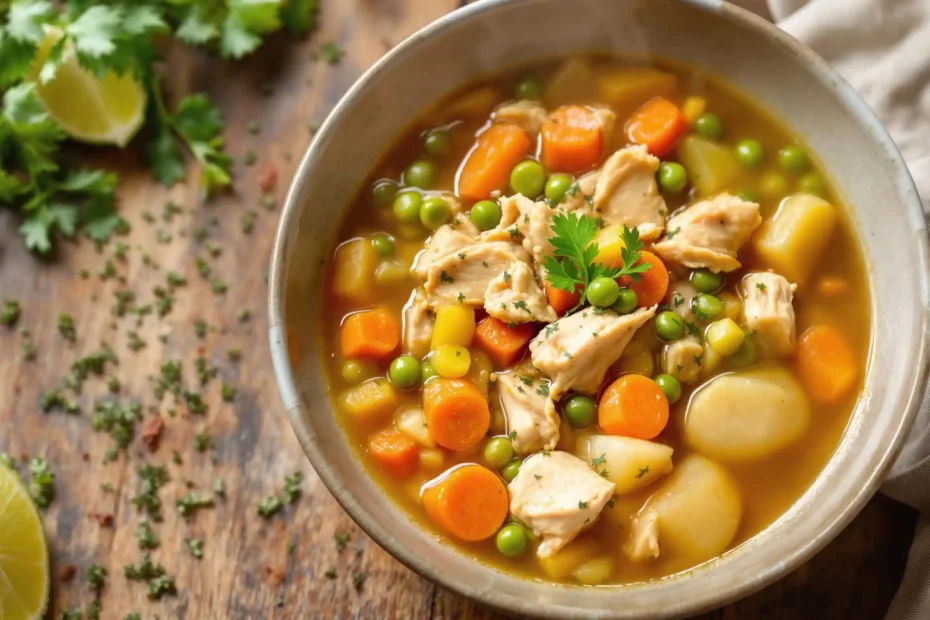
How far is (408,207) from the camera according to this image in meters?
3.64

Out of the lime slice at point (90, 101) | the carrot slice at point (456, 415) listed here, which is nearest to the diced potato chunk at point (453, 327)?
the carrot slice at point (456, 415)

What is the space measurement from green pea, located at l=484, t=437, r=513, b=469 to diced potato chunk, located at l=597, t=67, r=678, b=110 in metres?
1.43

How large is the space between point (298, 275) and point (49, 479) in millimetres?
1433

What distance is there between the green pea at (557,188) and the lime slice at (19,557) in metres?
2.38

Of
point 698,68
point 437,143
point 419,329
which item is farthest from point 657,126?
point 419,329

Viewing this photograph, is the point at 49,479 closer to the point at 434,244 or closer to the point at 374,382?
the point at 374,382

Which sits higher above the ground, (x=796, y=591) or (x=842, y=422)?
(x=842, y=422)

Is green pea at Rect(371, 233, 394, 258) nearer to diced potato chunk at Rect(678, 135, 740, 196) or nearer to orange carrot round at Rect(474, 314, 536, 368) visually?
orange carrot round at Rect(474, 314, 536, 368)

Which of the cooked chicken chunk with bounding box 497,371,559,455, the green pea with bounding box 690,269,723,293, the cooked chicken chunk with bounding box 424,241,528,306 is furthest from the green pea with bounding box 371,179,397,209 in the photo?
the green pea with bounding box 690,269,723,293

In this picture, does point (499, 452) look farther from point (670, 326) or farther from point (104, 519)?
point (104, 519)

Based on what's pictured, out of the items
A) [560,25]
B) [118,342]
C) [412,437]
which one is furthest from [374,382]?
[560,25]

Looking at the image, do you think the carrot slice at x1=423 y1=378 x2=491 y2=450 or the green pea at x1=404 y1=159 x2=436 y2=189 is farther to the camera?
the green pea at x1=404 y1=159 x2=436 y2=189

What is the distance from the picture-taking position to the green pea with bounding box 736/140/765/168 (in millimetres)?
3652

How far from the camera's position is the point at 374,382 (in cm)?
352
